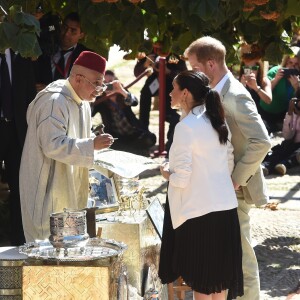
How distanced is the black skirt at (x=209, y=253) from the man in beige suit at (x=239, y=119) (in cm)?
39

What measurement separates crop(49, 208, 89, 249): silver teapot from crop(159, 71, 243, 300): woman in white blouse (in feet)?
2.34

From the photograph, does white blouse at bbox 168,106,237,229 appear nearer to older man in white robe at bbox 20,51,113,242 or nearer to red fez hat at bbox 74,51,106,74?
older man in white robe at bbox 20,51,113,242

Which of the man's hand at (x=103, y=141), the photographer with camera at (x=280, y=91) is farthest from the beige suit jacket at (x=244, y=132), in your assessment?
the photographer with camera at (x=280, y=91)

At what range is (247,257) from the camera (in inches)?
245

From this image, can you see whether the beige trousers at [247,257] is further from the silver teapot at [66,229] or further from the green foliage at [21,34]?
the green foliage at [21,34]

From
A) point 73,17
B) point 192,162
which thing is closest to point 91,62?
point 192,162

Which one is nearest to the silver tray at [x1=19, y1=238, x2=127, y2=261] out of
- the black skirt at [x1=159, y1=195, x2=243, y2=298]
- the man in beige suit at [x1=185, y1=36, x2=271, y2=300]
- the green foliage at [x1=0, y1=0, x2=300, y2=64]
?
the black skirt at [x1=159, y1=195, x2=243, y2=298]

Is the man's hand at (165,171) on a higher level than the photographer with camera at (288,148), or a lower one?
lower

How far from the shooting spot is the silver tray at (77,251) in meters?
4.96

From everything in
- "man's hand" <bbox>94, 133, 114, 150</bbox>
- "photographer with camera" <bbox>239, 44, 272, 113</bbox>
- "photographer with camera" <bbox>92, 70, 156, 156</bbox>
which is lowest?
"man's hand" <bbox>94, 133, 114, 150</bbox>

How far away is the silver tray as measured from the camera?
16.3ft

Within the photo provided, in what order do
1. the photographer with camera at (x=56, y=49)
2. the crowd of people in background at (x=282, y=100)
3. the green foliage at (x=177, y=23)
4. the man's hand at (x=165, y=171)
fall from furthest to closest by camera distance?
the crowd of people in background at (x=282, y=100), the photographer with camera at (x=56, y=49), the green foliage at (x=177, y=23), the man's hand at (x=165, y=171)

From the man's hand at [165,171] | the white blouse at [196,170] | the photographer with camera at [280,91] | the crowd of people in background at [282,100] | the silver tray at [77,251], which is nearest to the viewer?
the silver tray at [77,251]

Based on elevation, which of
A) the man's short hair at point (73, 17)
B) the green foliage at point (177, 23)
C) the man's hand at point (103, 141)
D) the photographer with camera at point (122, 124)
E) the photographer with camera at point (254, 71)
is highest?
the man's short hair at point (73, 17)
